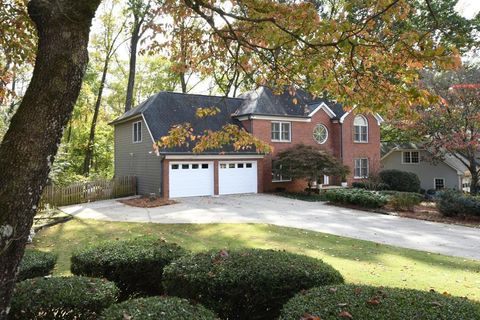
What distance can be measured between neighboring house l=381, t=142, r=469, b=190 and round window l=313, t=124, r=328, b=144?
21.8 feet

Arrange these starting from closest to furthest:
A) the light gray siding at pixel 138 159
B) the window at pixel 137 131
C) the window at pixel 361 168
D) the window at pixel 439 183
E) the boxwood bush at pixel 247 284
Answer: the boxwood bush at pixel 247 284 → the light gray siding at pixel 138 159 → the window at pixel 137 131 → the window at pixel 439 183 → the window at pixel 361 168

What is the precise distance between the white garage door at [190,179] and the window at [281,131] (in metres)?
5.61

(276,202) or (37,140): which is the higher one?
(37,140)

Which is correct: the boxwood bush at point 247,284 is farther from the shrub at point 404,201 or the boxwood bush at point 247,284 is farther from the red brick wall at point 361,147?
the red brick wall at point 361,147

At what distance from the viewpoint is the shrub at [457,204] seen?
16395mm

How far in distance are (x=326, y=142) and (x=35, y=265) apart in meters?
26.0

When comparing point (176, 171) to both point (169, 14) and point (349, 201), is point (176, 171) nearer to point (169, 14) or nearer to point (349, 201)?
point (349, 201)

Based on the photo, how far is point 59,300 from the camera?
12.2ft

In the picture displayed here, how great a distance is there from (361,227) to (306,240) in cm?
368

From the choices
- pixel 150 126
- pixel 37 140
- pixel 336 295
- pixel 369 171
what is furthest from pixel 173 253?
pixel 369 171

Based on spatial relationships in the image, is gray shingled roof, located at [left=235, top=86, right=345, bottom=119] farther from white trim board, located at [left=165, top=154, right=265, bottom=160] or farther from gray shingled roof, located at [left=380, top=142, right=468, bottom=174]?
gray shingled roof, located at [left=380, top=142, right=468, bottom=174]

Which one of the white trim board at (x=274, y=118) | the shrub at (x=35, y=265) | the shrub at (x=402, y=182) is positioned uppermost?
the white trim board at (x=274, y=118)

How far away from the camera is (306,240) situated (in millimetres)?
11781

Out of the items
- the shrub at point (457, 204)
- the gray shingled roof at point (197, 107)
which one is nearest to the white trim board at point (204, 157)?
the gray shingled roof at point (197, 107)
